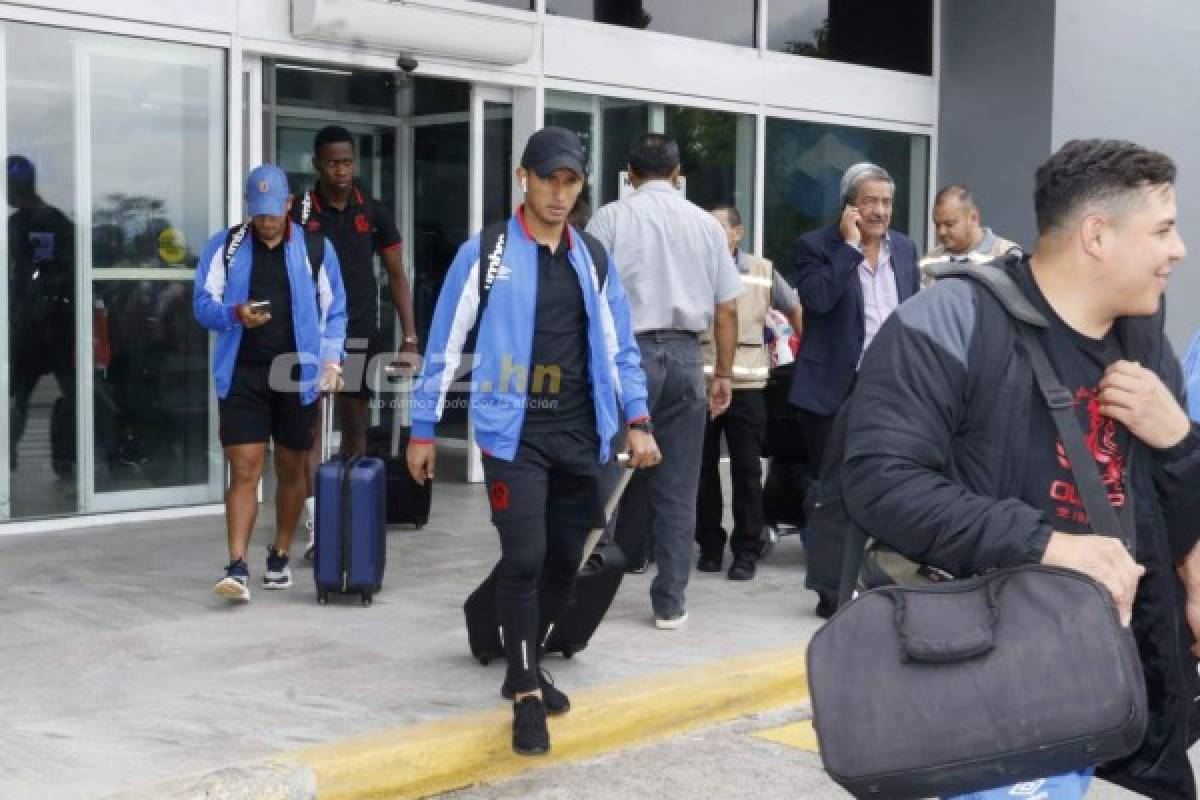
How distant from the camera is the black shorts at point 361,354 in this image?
9109 millimetres

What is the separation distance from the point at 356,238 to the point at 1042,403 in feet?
22.1

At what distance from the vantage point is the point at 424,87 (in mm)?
12078

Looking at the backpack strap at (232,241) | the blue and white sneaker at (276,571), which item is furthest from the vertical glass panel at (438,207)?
the backpack strap at (232,241)

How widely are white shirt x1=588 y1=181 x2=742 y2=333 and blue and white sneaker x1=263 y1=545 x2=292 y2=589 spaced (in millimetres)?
2084

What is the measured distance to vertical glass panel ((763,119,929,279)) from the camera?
12.9 metres

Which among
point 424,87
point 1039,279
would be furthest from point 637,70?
point 1039,279

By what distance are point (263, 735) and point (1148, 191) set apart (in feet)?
11.8

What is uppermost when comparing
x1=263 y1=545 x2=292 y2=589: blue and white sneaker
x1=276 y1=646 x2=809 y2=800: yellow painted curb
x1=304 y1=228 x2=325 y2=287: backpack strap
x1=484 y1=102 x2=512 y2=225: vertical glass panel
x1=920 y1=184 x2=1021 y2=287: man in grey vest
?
x1=484 y1=102 x2=512 y2=225: vertical glass panel

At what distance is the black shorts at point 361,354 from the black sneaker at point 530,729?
12.7 ft

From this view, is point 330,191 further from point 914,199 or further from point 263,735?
point 914,199

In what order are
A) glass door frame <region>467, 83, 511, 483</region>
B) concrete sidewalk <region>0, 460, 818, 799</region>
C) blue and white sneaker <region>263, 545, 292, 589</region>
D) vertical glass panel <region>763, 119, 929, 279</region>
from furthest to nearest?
1. vertical glass panel <region>763, 119, 929, 279</region>
2. glass door frame <region>467, 83, 511, 483</region>
3. blue and white sneaker <region>263, 545, 292, 589</region>
4. concrete sidewalk <region>0, 460, 818, 799</region>

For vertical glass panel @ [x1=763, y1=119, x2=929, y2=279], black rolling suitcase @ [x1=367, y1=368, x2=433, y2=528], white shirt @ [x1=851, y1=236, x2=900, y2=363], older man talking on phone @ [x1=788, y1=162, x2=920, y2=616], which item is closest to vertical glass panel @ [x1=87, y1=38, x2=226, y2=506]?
black rolling suitcase @ [x1=367, y1=368, x2=433, y2=528]

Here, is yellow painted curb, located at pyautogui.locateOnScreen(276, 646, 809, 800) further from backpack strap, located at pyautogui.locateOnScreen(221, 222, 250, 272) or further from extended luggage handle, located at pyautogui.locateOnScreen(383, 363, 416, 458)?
extended luggage handle, located at pyautogui.locateOnScreen(383, 363, 416, 458)

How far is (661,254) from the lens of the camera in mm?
7250
